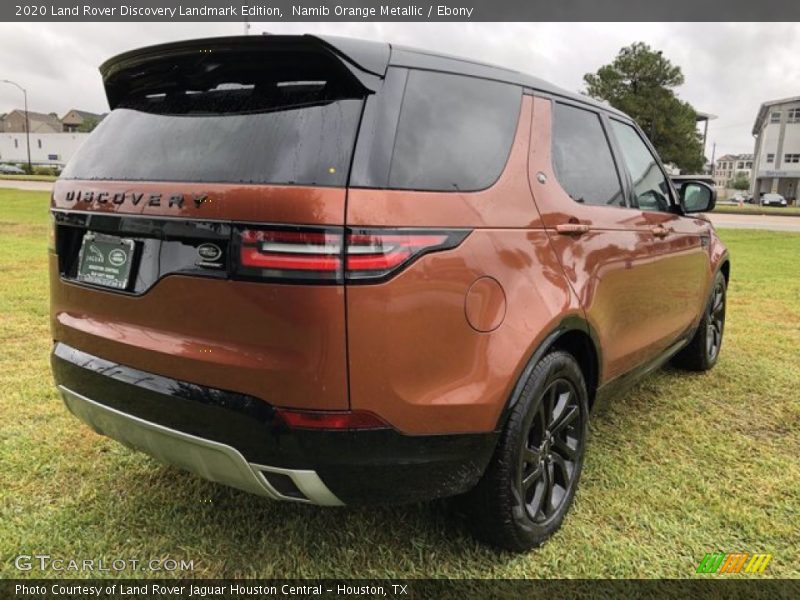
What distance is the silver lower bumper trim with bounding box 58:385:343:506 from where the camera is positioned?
1.91 meters

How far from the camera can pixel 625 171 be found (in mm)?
3230

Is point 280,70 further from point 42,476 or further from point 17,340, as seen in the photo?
point 17,340

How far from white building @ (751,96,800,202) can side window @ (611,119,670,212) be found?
80.0m

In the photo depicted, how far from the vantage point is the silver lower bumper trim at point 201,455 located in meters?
1.91

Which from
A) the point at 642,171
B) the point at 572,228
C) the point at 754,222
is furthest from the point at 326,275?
the point at 754,222

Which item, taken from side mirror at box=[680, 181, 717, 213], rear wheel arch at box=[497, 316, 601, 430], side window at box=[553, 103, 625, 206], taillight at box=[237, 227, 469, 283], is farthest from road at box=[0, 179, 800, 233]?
taillight at box=[237, 227, 469, 283]

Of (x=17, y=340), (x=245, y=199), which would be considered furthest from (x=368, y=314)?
(x=17, y=340)

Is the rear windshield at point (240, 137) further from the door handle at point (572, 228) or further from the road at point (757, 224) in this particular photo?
the road at point (757, 224)

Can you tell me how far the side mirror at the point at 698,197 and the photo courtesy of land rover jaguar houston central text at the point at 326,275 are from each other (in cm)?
193

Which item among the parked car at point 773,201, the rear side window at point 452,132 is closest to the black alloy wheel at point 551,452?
the rear side window at point 452,132

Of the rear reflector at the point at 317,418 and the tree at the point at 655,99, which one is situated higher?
the tree at the point at 655,99

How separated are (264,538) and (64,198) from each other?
4.83ft

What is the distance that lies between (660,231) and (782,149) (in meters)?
82.6

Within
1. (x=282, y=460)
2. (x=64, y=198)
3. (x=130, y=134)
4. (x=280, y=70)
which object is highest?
(x=280, y=70)
